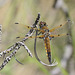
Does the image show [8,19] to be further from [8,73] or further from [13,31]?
[8,73]

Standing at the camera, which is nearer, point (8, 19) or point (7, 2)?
point (8, 19)

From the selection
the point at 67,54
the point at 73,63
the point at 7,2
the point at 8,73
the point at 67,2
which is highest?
the point at 7,2

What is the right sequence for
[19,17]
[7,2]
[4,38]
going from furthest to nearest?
[7,2] → [19,17] → [4,38]

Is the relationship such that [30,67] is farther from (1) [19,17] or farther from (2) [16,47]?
(2) [16,47]

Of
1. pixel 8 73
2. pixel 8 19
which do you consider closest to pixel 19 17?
pixel 8 19

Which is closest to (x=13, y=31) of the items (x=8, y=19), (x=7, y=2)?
(x=8, y=19)

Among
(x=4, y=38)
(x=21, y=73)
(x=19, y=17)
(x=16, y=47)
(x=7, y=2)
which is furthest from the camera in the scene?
(x=21, y=73)

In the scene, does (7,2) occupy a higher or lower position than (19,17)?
higher
